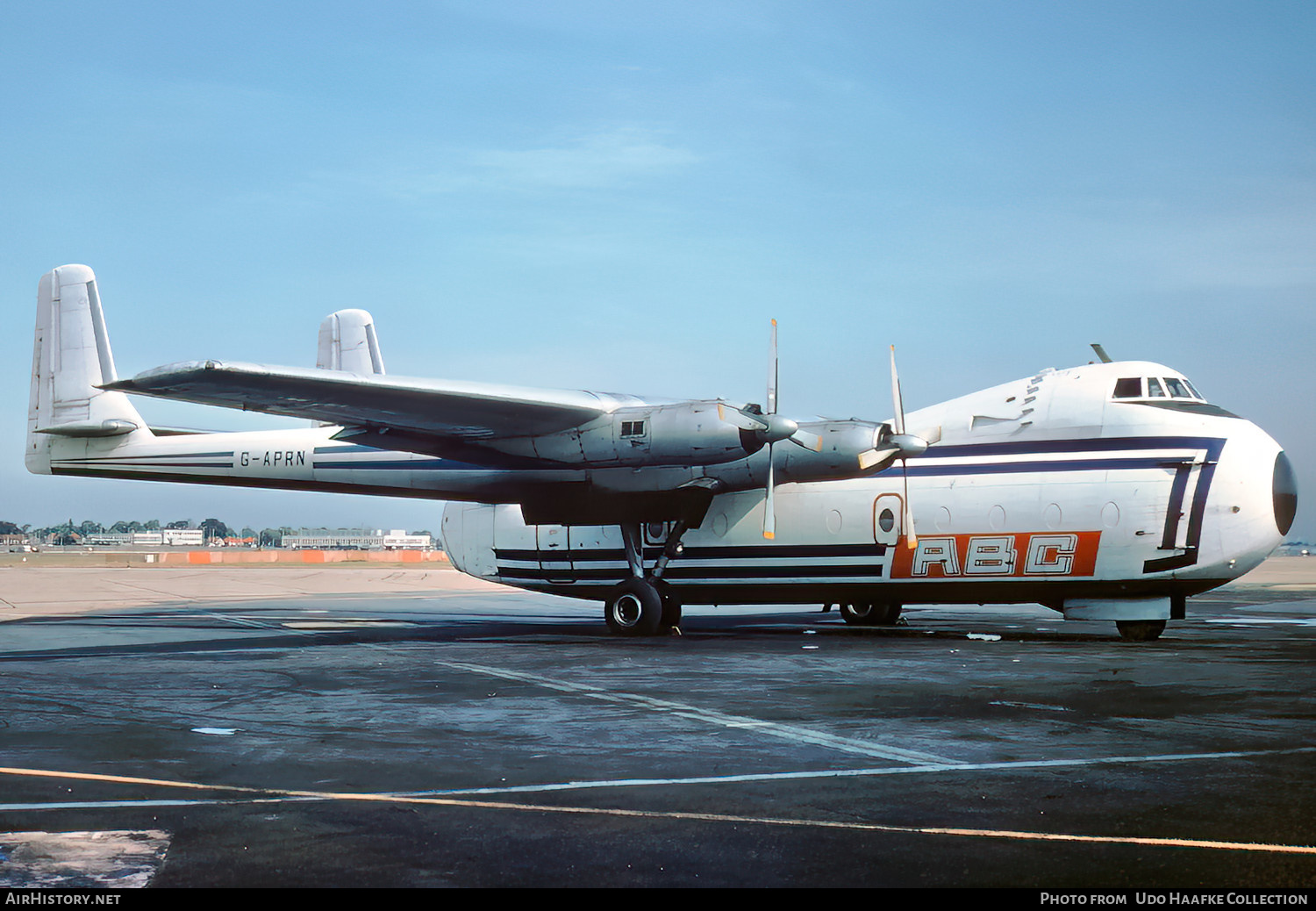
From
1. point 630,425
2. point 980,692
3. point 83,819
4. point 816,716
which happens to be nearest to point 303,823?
point 83,819

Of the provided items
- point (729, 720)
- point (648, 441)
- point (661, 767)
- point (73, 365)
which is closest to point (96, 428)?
point (73, 365)

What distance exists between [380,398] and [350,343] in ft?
41.3

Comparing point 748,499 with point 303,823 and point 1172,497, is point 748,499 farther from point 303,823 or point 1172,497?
point 303,823

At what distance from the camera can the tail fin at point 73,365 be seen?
26.1 m

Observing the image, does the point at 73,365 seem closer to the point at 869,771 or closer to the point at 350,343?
the point at 350,343

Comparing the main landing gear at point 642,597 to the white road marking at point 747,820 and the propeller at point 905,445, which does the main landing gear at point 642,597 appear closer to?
the propeller at point 905,445

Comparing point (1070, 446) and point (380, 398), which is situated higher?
point (380, 398)

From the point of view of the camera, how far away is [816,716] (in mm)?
10734

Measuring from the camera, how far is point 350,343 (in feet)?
100

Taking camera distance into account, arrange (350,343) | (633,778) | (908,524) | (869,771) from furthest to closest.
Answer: (350,343), (908,524), (869,771), (633,778)

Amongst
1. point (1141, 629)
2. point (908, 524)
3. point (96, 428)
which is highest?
point (96, 428)

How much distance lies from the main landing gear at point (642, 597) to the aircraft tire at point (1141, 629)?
28.7 feet

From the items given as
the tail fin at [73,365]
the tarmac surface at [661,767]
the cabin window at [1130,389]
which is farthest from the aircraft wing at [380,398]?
the cabin window at [1130,389]

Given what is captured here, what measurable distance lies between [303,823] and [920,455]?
671 inches
